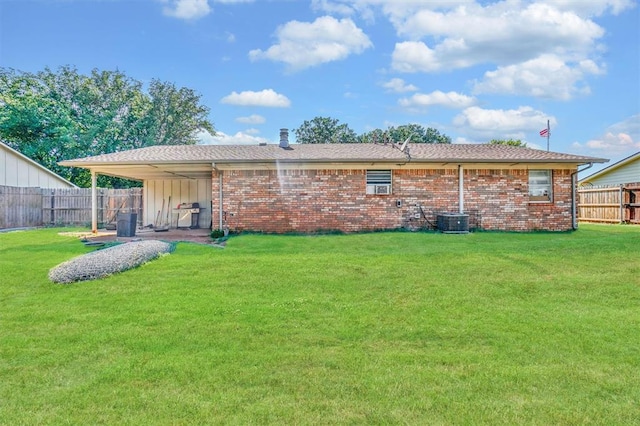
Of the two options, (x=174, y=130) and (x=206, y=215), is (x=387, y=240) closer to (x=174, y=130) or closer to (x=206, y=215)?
(x=206, y=215)

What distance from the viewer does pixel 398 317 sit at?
15.2 ft

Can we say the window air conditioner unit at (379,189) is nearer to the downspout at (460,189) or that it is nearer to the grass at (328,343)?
the downspout at (460,189)

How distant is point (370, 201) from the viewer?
13164mm

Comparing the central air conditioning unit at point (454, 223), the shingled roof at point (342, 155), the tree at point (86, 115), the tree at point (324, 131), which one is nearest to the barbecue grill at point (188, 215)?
the shingled roof at point (342, 155)

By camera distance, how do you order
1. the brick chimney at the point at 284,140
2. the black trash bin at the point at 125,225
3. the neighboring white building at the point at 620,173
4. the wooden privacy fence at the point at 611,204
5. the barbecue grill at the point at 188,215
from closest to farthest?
the black trash bin at the point at 125,225, the brick chimney at the point at 284,140, the barbecue grill at the point at 188,215, the wooden privacy fence at the point at 611,204, the neighboring white building at the point at 620,173

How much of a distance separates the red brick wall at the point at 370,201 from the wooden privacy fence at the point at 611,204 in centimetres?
715

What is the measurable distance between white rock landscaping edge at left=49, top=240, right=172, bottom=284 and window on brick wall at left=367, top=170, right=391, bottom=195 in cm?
729

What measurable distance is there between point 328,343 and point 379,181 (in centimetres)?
988

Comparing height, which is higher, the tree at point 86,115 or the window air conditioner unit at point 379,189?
the tree at point 86,115

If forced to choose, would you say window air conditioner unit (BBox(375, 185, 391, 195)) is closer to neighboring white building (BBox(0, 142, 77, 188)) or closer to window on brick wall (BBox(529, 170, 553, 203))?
window on brick wall (BBox(529, 170, 553, 203))

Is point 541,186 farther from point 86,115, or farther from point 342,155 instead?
point 86,115

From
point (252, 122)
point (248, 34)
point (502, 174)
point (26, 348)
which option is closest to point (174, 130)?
point (252, 122)

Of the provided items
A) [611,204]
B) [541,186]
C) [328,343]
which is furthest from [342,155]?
[611,204]

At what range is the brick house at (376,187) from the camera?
12898 millimetres
